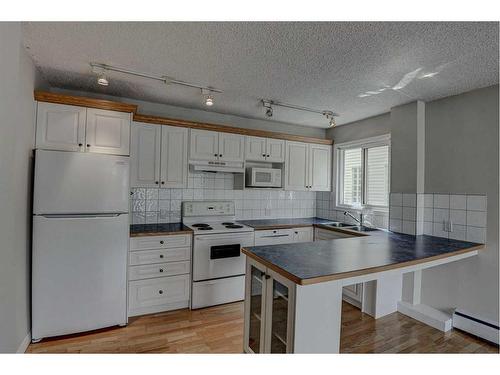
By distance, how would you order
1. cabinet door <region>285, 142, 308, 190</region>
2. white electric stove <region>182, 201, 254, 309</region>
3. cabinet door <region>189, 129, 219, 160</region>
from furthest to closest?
cabinet door <region>285, 142, 308, 190</region>
cabinet door <region>189, 129, 219, 160</region>
white electric stove <region>182, 201, 254, 309</region>

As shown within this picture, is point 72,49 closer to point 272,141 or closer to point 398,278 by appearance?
point 272,141

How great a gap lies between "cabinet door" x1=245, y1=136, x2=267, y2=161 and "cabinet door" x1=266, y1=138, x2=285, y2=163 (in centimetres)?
7

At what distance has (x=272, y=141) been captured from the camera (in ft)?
11.7

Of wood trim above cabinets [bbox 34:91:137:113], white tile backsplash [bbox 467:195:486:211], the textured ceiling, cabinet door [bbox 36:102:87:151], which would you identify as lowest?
white tile backsplash [bbox 467:195:486:211]

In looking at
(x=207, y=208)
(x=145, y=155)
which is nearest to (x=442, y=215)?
(x=207, y=208)

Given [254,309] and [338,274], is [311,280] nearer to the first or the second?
[338,274]

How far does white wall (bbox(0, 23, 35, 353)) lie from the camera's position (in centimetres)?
101

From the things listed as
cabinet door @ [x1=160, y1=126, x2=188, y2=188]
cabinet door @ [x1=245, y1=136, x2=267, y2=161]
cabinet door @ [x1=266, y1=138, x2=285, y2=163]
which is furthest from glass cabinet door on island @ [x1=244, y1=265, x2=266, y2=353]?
cabinet door @ [x1=266, y1=138, x2=285, y2=163]

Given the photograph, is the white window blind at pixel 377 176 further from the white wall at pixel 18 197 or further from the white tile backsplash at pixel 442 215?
the white wall at pixel 18 197

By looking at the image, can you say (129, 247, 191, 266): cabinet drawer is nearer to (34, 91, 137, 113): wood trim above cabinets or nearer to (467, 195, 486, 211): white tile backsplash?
(34, 91, 137, 113): wood trim above cabinets

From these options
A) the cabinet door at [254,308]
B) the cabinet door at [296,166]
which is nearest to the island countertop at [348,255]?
the cabinet door at [254,308]

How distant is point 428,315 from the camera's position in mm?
2555

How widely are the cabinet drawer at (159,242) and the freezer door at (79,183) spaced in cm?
41

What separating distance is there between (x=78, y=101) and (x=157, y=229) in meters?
1.43
